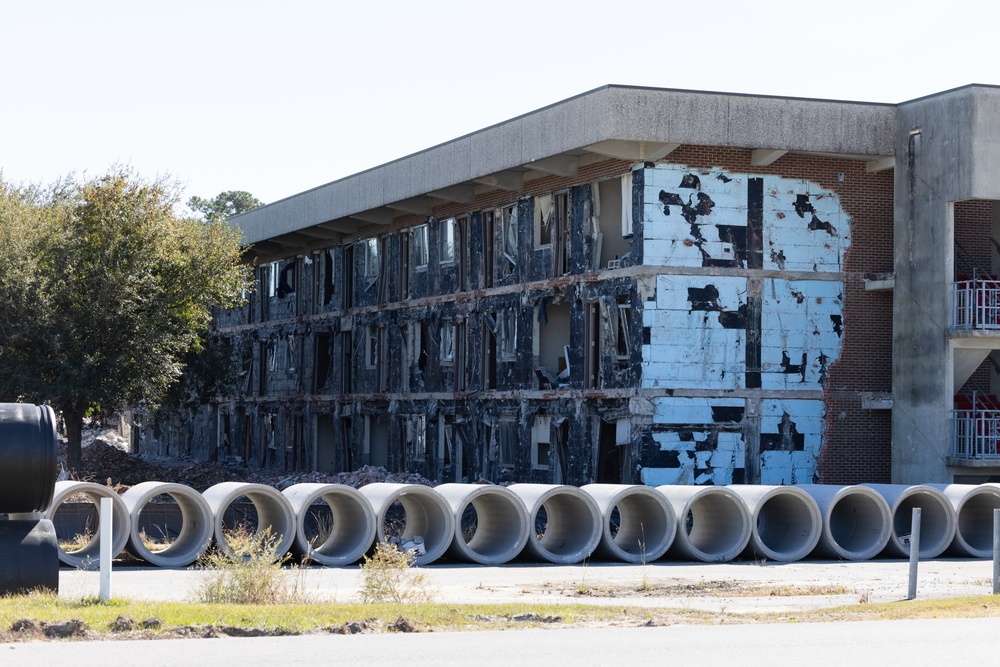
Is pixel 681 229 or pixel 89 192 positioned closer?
pixel 681 229

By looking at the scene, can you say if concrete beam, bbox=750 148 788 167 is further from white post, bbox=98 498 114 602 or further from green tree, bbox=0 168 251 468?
white post, bbox=98 498 114 602

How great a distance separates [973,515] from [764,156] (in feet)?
29.3

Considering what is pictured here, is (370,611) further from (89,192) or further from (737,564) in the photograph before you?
(89,192)

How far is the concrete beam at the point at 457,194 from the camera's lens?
120 ft

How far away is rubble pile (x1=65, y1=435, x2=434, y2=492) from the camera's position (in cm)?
3799

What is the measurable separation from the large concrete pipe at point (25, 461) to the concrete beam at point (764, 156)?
62.2 feet

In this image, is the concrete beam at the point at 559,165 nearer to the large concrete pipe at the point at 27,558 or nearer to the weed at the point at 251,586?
the weed at the point at 251,586

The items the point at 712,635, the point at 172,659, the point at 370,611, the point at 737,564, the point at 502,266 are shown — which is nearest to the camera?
the point at 172,659

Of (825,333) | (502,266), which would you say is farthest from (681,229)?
(502,266)

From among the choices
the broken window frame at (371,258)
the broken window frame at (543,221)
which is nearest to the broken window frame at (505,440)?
the broken window frame at (543,221)

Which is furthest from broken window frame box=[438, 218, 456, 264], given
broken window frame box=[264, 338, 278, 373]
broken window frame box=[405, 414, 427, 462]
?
broken window frame box=[264, 338, 278, 373]

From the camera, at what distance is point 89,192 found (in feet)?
118

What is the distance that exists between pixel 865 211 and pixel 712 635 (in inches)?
829

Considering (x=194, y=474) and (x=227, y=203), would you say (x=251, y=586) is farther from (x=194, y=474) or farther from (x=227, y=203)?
(x=227, y=203)
